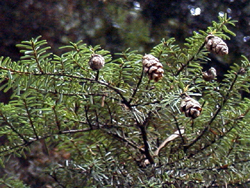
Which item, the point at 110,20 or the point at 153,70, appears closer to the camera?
the point at 153,70

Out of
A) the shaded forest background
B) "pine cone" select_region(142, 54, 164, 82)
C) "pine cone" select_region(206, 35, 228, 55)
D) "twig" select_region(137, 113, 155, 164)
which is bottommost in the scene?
"twig" select_region(137, 113, 155, 164)

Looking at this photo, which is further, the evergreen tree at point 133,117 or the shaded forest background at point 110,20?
the shaded forest background at point 110,20

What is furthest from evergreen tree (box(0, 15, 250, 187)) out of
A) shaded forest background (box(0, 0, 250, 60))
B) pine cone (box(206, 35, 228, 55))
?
shaded forest background (box(0, 0, 250, 60))

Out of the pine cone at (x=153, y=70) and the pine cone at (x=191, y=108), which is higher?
the pine cone at (x=153, y=70)

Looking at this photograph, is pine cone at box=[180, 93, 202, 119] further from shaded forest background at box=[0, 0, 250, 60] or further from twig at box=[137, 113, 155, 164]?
shaded forest background at box=[0, 0, 250, 60]

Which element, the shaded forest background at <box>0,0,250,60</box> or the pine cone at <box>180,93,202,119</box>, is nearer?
the pine cone at <box>180,93,202,119</box>

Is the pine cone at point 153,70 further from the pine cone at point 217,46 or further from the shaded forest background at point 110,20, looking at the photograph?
the shaded forest background at point 110,20

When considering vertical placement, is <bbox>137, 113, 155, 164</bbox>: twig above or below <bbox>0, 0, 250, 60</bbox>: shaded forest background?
below

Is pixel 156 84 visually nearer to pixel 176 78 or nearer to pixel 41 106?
pixel 176 78

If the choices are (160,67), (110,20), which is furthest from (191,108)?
(110,20)

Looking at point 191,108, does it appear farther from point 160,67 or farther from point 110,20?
point 110,20

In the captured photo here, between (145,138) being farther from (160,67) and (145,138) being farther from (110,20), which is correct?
(110,20)

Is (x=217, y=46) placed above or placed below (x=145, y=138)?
above

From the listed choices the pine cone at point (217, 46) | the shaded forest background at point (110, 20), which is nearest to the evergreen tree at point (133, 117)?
the pine cone at point (217, 46)
